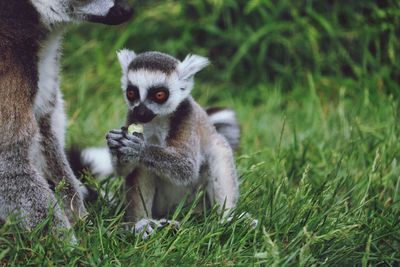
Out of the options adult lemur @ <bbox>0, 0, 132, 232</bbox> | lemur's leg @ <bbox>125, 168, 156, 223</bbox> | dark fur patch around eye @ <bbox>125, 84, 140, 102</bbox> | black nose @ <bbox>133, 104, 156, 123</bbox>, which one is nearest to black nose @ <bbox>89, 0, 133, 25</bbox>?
adult lemur @ <bbox>0, 0, 132, 232</bbox>

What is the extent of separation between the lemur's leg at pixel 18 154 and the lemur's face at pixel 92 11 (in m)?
0.43

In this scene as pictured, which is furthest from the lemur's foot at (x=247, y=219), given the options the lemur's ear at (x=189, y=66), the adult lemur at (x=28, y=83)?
the lemur's ear at (x=189, y=66)

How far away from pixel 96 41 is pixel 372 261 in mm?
4958

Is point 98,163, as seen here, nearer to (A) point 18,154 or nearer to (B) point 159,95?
(B) point 159,95

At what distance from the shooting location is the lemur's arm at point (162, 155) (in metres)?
4.66

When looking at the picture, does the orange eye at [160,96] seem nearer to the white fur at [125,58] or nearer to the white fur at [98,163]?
the white fur at [125,58]

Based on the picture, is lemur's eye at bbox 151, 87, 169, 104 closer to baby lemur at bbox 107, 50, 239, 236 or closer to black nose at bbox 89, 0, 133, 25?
baby lemur at bbox 107, 50, 239, 236

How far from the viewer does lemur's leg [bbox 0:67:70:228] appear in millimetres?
4332

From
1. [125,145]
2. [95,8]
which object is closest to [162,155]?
[125,145]

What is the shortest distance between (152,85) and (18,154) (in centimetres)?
95

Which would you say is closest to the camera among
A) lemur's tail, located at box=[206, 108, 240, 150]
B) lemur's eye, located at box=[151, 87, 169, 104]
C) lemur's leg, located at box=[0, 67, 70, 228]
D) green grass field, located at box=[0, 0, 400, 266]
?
green grass field, located at box=[0, 0, 400, 266]

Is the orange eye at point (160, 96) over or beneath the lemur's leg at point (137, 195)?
over

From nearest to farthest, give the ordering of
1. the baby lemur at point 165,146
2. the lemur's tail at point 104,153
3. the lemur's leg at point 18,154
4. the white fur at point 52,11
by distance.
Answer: the lemur's leg at point 18,154, the white fur at point 52,11, the baby lemur at point 165,146, the lemur's tail at point 104,153

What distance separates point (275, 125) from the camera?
733cm
